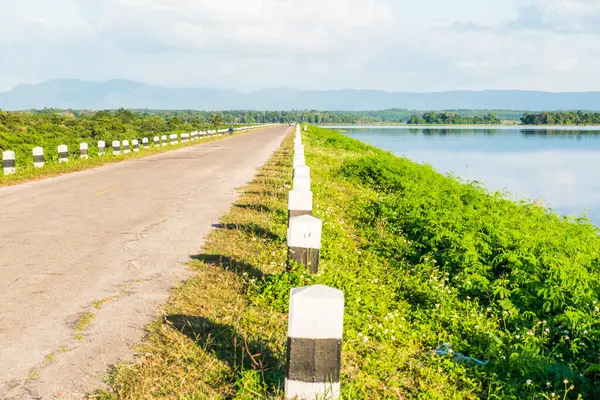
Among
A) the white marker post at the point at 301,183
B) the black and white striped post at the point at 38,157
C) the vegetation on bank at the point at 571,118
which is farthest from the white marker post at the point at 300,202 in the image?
the vegetation on bank at the point at 571,118

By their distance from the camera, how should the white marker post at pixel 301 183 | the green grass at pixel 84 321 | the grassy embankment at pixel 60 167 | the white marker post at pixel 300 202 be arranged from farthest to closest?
the grassy embankment at pixel 60 167, the white marker post at pixel 301 183, the white marker post at pixel 300 202, the green grass at pixel 84 321

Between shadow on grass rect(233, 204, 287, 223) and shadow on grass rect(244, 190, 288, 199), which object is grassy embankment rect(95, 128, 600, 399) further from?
shadow on grass rect(244, 190, 288, 199)

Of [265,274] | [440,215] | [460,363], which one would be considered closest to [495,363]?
[460,363]

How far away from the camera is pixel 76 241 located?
7.83 metres

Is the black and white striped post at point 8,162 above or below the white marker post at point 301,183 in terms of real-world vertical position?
below

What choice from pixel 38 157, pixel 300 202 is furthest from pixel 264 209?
pixel 38 157

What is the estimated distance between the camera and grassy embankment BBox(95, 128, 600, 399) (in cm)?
405

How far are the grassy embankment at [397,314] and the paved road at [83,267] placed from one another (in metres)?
0.31

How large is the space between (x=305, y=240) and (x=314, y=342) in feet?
7.80

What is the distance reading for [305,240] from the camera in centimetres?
566

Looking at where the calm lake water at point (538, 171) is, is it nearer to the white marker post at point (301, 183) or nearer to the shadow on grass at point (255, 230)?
the shadow on grass at point (255, 230)

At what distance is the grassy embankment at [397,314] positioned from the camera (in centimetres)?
405

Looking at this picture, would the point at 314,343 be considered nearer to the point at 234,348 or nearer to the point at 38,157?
the point at 234,348

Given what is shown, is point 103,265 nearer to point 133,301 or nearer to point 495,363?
point 133,301
